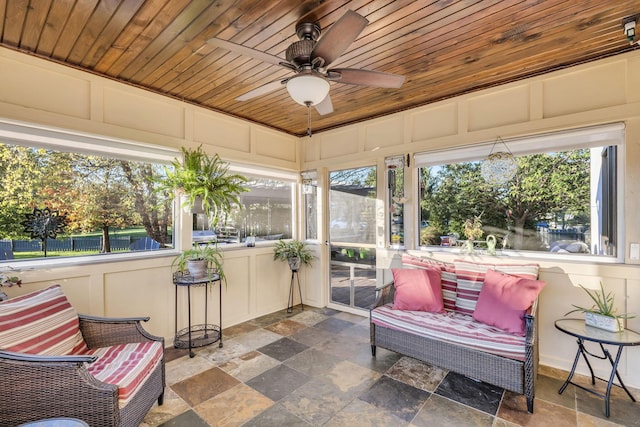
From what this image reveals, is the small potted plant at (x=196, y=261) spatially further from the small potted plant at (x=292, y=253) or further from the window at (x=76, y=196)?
the small potted plant at (x=292, y=253)

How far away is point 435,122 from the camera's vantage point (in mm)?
3602

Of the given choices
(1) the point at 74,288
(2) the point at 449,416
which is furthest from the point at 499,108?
(1) the point at 74,288

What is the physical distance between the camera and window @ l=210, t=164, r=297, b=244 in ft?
13.6

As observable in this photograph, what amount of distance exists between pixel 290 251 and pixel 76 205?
256 centimetres

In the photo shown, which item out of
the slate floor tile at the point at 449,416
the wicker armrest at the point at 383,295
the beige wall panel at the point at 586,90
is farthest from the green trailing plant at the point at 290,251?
the beige wall panel at the point at 586,90

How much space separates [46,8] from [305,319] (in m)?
3.94

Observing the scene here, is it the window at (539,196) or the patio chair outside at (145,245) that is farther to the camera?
the patio chair outside at (145,245)

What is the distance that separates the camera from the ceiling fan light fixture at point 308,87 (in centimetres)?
194

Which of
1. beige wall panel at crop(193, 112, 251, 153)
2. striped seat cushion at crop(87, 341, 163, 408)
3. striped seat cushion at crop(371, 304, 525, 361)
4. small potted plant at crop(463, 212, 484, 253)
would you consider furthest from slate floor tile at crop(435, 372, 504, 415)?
beige wall panel at crop(193, 112, 251, 153)

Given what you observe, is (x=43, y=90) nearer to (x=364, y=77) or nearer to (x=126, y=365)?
(x=126, y=365)

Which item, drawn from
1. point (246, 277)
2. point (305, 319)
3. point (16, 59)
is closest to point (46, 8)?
point (16, 59)

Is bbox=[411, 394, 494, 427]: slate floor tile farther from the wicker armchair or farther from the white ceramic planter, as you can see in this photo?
the wicker armchair

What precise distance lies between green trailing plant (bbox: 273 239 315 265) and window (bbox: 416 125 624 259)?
177 cm

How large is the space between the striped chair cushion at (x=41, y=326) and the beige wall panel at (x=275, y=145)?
2852 mm
